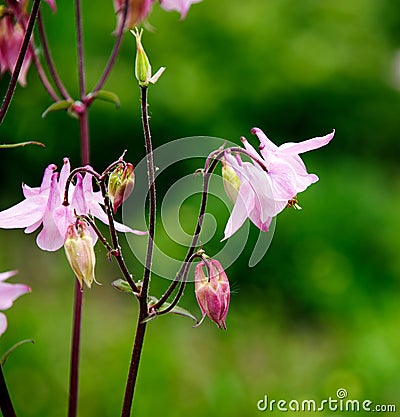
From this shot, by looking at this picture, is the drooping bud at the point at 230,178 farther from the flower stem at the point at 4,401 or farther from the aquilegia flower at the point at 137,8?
the aquilegia flower at the point at 137,8

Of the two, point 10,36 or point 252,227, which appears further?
point 252,227

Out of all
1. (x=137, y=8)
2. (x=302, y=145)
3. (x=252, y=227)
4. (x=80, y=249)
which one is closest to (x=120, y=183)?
(x=80, y=249)

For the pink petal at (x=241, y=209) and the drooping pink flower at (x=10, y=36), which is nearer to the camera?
the pink petal at (x=241, y=209)

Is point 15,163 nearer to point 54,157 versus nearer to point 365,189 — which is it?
Result: point 54,157

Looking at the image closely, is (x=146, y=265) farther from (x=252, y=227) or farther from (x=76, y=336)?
(x=252, y=227)

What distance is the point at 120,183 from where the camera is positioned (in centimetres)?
69

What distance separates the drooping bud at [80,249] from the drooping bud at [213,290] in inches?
4.3

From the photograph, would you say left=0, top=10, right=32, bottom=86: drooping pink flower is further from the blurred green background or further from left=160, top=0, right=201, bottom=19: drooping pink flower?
the blurred green background

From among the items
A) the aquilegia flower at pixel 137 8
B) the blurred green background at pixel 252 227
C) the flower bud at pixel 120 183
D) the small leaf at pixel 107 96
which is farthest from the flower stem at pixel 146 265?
the blurred green background at pixel 252 227

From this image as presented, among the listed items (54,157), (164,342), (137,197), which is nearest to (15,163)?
(54,157)

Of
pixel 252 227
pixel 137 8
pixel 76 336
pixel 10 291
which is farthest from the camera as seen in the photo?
pixel 252 227

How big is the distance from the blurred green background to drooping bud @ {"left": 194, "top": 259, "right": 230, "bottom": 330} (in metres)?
0.79

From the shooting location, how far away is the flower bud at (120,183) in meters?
0.69

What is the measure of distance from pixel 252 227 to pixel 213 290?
6.89 ft
